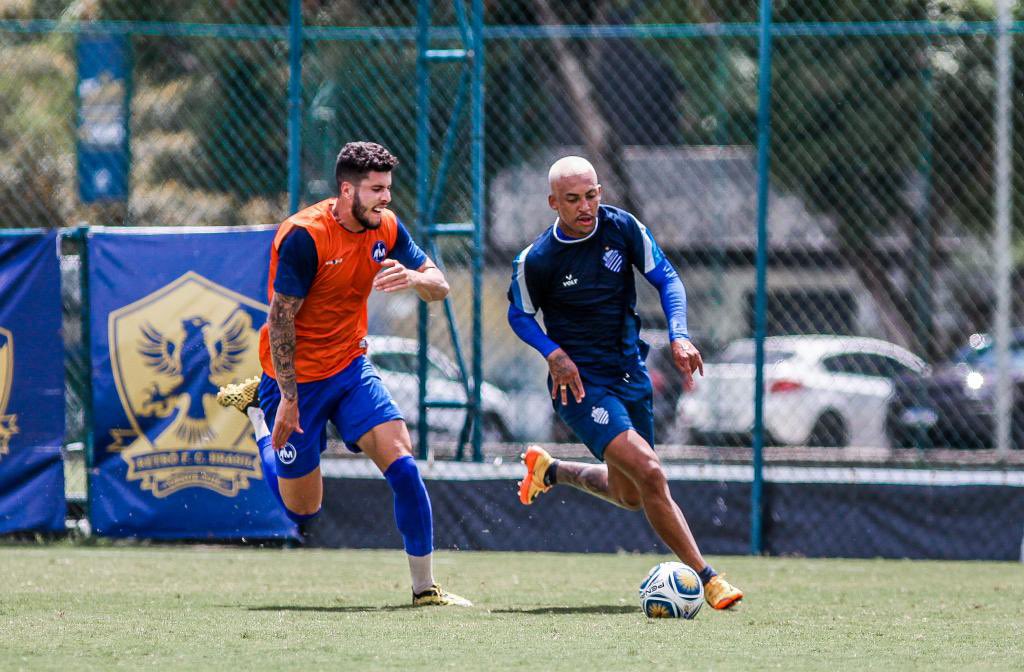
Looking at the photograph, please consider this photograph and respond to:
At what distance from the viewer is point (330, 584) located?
8.21 meters

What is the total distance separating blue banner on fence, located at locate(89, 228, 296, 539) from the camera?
9.85 meters

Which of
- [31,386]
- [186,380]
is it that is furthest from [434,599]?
[31,386]

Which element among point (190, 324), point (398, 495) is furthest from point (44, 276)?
point (398, 495)

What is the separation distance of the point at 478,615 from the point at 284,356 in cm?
144

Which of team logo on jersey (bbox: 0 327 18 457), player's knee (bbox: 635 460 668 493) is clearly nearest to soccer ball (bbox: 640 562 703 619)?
player's knee (bbox: 635 460 668 493)

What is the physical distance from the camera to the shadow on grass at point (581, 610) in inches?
274

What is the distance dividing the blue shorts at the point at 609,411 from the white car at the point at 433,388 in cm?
291

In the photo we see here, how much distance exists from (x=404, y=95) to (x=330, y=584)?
586 cm

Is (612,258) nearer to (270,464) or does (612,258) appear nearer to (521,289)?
(521,289)

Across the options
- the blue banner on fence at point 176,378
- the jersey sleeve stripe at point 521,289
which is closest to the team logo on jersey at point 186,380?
the blue banner on fence at point 176,378

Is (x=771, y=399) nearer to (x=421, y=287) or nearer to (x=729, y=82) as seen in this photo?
(x=729, y=82)

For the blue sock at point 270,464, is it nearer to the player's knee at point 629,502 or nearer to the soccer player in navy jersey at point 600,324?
the soccer player in navy jersey at point 600,324

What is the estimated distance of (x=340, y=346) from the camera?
725 cm

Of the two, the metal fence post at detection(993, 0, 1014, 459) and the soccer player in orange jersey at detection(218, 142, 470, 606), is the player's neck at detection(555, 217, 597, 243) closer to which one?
the soccer player in orange jersey at detection(218, 142, 470, 606)
